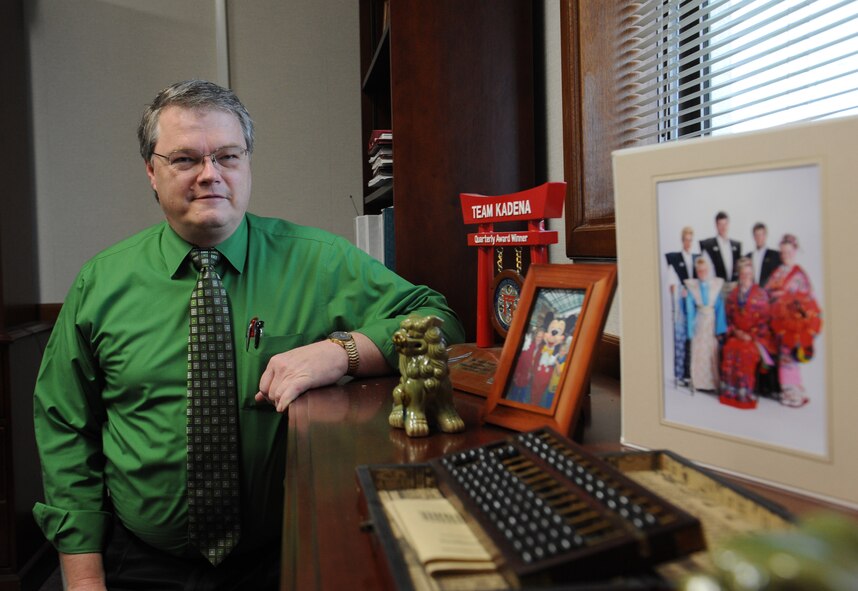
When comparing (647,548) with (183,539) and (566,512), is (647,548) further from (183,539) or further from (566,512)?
(183,539)

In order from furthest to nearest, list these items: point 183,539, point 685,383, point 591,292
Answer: point 183,539 < point 591,292 < point 685,383

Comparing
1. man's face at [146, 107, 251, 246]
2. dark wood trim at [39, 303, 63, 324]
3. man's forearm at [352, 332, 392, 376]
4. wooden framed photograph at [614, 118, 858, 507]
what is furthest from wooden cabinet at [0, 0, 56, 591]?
wooden framed photograph at [614, 118, 858, 507]

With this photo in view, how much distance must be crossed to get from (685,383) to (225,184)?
120cm

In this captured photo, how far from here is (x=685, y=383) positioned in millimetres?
745

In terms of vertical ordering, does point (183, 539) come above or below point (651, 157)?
below

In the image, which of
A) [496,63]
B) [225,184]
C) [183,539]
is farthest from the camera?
[496,63]

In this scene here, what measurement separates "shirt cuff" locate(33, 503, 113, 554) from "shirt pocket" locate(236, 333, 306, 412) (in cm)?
44

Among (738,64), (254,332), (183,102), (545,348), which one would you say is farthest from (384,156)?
(545,348)

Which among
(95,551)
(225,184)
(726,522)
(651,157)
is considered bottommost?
(95,551)

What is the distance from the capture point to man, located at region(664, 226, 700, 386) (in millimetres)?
730

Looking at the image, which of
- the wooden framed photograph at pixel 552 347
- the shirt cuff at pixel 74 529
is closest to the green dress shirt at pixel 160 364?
the shirt cuff at pixel 74 529

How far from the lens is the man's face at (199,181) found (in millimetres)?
1564

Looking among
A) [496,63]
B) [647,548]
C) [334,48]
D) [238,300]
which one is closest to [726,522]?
[647,548]

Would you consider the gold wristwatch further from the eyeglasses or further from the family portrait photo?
the family portrait photo
